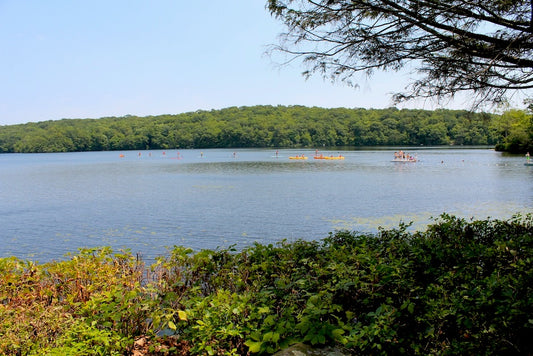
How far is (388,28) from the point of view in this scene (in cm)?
554

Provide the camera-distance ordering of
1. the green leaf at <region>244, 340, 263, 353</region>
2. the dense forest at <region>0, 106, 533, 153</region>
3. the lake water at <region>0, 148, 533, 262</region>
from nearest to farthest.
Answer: the green leaf at <region>244, 340, 263, 353</region> → the lake water at <region>0, 148, 533, 262</region> → the dense forest at <region>0, 106, 533, 153</region>

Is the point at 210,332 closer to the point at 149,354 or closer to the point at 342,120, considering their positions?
the point at 149,354

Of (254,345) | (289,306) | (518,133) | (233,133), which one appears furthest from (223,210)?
(233,133)

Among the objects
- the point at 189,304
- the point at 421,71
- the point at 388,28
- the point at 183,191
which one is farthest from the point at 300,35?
the point at 183,191

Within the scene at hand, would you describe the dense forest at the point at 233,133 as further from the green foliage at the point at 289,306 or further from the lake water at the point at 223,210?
the green foliage at the point at 289,306

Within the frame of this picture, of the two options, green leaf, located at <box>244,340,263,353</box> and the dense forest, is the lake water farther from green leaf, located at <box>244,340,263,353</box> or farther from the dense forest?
the dense forest

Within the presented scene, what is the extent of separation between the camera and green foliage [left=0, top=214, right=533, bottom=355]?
3209 mm

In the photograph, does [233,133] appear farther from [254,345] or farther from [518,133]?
[254,345]

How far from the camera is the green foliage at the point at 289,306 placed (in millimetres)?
3209

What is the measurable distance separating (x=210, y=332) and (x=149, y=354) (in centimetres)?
70

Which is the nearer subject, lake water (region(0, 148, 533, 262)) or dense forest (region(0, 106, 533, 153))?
lake water (region(0, 148, 533, 262))

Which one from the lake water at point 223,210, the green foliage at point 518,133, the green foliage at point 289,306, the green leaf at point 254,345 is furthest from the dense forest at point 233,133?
the green leaf at point 254,345

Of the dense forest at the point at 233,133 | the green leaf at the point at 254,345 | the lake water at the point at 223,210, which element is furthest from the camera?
the dense forest at the point at 233,133

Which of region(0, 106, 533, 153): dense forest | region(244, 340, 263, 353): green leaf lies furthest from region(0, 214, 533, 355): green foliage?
region(0, 106, 533, 153): dense forest
